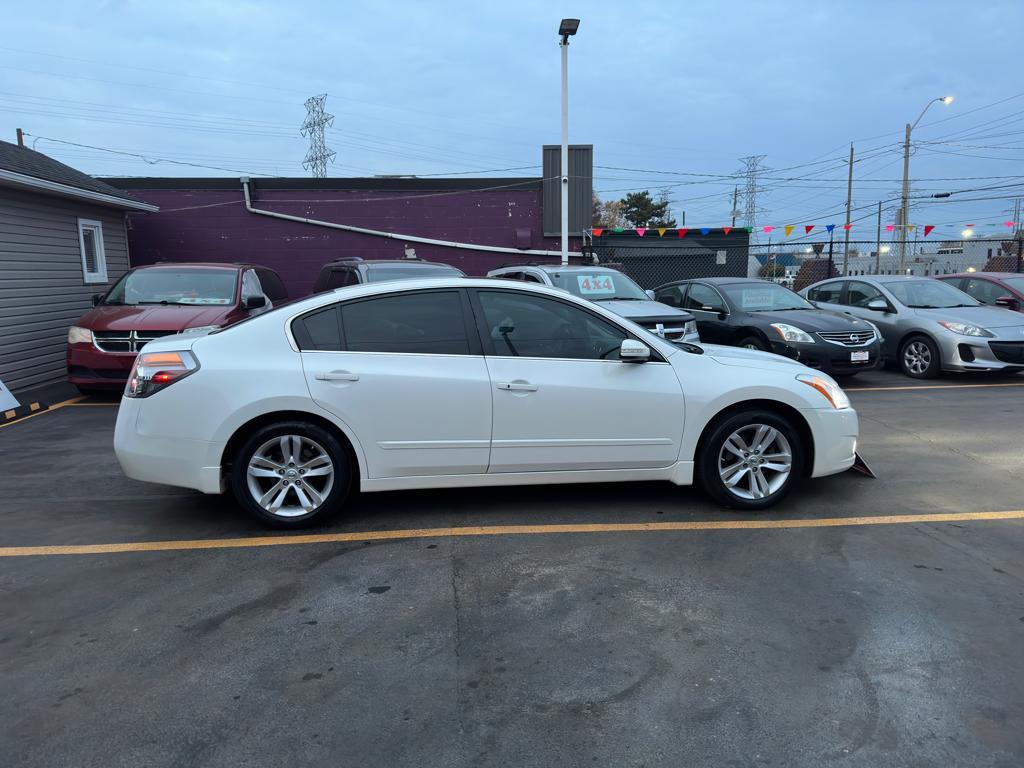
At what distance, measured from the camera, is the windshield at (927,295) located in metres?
11.3

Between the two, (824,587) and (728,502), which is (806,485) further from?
(824,587)

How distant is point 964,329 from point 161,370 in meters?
10.3

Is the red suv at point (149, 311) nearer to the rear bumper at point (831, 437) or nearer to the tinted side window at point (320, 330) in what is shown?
the tinted side window at point (320, 330)

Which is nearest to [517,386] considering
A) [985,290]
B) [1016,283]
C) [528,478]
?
[528,478]

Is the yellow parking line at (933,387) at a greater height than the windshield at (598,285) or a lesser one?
lesser

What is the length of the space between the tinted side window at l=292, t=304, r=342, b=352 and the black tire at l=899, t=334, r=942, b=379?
30.2 ft

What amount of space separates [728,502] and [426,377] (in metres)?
2.19

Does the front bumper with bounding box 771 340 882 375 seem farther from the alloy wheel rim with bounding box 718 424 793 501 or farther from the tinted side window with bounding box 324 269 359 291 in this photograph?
the tinted side window with bounding box 324 269 359 291

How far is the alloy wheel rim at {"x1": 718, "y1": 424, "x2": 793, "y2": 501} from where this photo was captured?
16.2ft

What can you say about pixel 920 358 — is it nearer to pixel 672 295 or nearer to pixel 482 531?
pixel 672 295

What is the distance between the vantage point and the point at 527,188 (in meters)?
17.7

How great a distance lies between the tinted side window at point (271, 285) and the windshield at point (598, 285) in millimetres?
4347

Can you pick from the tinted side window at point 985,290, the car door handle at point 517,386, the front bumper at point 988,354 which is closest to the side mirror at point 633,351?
the car door handle at point 517,386

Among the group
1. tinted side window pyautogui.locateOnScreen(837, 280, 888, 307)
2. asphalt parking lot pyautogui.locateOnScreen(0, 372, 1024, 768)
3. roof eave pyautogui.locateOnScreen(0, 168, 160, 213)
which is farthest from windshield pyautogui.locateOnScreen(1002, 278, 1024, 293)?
roof eave pyautogui.locateOnScreen(0, 168, 160, 213)
